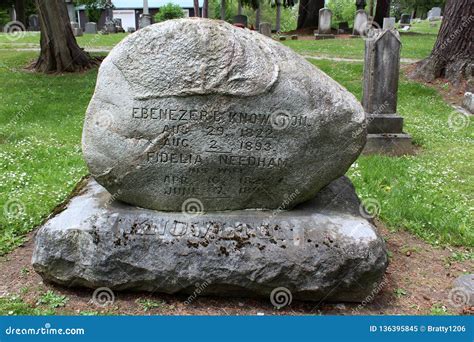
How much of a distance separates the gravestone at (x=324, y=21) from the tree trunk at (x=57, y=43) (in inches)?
519

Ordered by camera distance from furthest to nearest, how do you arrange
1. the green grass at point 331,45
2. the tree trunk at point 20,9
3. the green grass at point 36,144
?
the tree trunk at point 20,9
the green grass at point 331,45
the green grass at point 36,144

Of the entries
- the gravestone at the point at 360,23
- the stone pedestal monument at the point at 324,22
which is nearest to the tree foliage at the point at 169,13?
the stone pedestal monument at the point at 324,22

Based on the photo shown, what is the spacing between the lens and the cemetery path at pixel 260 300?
4129 mm

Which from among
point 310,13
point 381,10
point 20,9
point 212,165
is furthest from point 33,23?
point 212,165

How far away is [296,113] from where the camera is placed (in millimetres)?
4113

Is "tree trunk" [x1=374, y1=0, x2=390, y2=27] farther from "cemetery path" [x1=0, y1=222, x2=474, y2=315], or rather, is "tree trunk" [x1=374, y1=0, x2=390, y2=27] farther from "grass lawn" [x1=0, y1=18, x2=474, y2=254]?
"cemetery path" [x1=0, y1=222, x2=474, y2=315]

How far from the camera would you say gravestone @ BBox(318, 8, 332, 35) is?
78.7 feet

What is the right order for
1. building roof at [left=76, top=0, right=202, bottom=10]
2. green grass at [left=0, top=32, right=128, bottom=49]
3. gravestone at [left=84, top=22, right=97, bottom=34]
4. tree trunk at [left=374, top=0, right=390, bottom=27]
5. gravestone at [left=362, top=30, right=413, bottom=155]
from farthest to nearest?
building roof at [left=76, top=0, right=202, bottom=10], gravestone at [left=84, top=22, right=97, bottom=34], tree trunk at [left=374, top=0, right=390, bottom=27], green grass at [left=0, top=32, right=128, bottom=49], gravestone at [left=362, top=30, right=413, bottom=155]

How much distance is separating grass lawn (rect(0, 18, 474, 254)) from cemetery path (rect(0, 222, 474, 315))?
62 cm

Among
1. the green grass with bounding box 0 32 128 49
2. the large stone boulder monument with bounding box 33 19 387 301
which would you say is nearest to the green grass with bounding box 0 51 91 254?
the large stone boulder monument with bounding box 33 19 387 301

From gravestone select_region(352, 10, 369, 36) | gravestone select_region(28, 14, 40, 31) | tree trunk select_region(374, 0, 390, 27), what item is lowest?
gravestone select_region(28, 14, 40, 31)

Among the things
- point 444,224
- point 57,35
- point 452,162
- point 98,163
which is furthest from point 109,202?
point 57,35

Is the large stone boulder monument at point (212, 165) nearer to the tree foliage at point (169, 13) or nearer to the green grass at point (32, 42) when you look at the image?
the green grass at point (32, 42)

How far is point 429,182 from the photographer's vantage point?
23.0 ft
